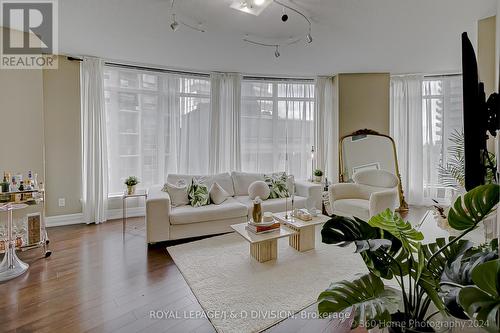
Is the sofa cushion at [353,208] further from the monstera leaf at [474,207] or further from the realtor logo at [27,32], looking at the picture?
the realtor logo at [27,32]

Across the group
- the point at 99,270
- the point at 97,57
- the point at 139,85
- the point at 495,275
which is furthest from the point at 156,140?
the point at 495,275

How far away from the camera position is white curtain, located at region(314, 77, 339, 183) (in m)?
5.50

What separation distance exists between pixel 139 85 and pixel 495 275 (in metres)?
5.08

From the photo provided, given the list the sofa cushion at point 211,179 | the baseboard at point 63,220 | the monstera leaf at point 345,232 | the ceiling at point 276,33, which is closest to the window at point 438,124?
the ceiling at point 276,33

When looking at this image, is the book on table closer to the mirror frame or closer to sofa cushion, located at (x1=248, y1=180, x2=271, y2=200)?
sofa cushion, located at (x1=248, y1=180, x2=271, y2=200)

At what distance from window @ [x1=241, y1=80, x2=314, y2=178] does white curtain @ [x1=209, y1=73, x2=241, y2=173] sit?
20cm

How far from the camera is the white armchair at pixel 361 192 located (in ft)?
12.8

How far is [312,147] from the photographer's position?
5617 mm

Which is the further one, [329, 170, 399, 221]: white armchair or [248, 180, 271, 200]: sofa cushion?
[248, 180, 271, 200]: sofa cushion

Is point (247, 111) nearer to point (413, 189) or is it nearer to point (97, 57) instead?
point (97, 57)

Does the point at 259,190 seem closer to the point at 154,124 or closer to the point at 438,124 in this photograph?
the point at 154,124

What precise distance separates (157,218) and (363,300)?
108 inches

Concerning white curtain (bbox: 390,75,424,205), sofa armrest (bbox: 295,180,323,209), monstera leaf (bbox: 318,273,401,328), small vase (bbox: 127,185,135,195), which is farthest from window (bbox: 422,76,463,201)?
small vase (bbox: 127,185,135,195)

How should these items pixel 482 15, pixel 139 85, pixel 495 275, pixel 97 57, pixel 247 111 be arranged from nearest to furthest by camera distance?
pixel 495 275 < pixel 482 15 < pixel 97 57 < pixel 139 85 < pixel 247 111
